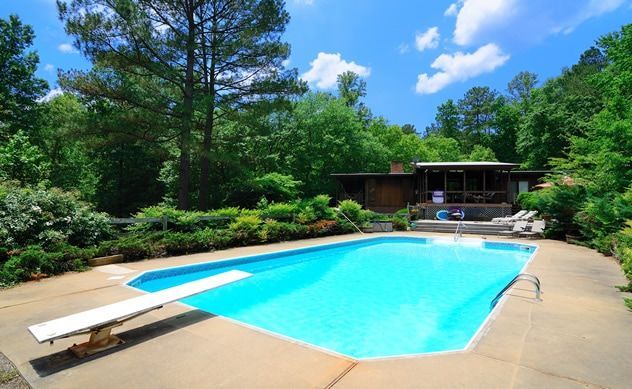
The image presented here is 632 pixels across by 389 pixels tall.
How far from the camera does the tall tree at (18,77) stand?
1981cm

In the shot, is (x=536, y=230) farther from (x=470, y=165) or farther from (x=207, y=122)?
(x=207, y=122)

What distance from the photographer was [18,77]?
821 inches

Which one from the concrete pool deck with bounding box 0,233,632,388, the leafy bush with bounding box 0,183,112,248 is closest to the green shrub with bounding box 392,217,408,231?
the concrete pool deck with bounding box 0,233,632,388

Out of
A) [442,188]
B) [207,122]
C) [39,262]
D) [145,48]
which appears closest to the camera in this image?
[39,262]

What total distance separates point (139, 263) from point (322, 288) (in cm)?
447

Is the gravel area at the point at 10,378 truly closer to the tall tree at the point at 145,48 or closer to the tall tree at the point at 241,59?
the tall tree at the point at 145,48

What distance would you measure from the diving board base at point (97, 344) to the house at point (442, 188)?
17044 millimetres

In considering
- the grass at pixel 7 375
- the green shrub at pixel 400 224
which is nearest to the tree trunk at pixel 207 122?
the green shrub at pixel 400 224

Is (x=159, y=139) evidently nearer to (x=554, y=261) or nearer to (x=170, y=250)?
(x=170, y=250)

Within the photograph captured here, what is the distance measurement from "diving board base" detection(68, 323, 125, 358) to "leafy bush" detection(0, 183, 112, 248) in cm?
508

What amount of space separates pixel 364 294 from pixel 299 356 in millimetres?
4139

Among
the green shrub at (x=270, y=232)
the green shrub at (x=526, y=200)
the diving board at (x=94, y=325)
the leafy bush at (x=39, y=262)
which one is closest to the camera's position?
the diving board at (x=94, y=325)

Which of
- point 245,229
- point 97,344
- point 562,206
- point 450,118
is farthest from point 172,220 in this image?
point 450,118

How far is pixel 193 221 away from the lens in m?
10.6
